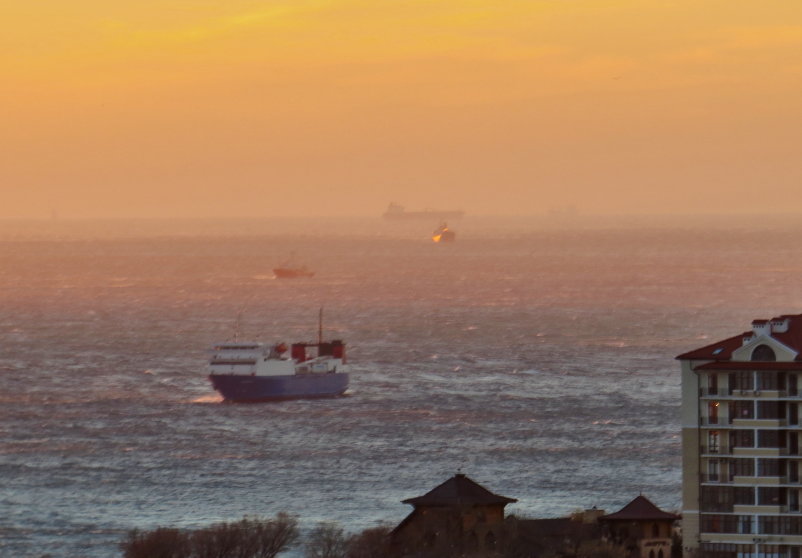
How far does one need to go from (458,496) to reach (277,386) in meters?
80.1

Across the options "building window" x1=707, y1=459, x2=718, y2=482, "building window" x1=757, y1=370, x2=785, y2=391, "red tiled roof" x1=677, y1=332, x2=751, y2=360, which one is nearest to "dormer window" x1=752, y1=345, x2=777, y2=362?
"building window" x1=757, y1=370, x2=785, y2=391

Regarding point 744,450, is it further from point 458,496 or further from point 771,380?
point 458,496

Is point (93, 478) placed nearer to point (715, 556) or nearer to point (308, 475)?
point (308, 475)

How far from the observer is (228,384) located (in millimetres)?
139500

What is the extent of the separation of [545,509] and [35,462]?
28.4 metres

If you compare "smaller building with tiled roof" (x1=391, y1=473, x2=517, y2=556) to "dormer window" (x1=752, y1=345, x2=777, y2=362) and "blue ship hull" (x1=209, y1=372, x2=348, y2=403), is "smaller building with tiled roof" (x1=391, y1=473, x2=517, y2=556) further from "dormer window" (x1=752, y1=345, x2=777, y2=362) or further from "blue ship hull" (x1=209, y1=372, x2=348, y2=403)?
"blue ship hull" (x1=209, y1=372, x2=348, y2=403)

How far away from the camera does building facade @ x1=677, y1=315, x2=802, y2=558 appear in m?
61.2

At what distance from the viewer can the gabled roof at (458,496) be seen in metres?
61.8

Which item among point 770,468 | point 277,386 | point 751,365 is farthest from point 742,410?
point 277,386

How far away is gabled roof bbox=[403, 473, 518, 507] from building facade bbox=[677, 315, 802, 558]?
5.13 m

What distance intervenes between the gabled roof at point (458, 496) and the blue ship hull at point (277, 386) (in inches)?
2997

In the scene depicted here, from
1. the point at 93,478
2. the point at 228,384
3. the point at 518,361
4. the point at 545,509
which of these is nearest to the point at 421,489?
the point at 545,509

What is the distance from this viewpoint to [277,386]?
142 metres

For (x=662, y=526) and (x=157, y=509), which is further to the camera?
(x=157, y=509)
